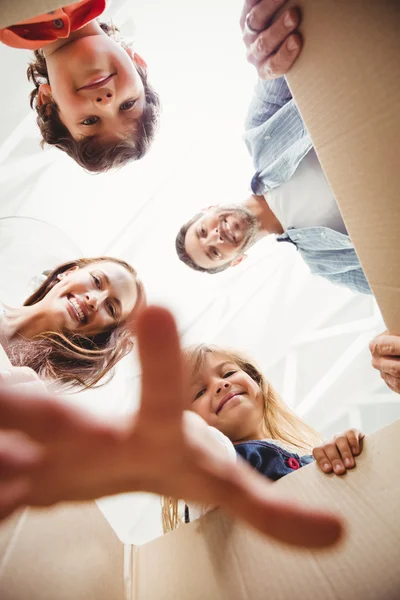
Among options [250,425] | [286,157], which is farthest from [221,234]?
[250,425]

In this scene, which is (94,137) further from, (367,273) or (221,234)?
(367,273)

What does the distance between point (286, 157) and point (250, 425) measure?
23.0 inches

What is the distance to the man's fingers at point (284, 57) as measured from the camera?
389 millimetres

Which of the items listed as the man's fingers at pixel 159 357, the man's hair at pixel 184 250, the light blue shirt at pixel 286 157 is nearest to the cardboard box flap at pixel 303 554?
the man's fingers at pixel 159 357

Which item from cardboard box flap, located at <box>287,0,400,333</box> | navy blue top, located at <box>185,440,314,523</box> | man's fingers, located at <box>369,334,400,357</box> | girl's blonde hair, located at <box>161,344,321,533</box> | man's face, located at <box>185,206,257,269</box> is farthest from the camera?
man's face, located at <box>185,206,257,269</box>

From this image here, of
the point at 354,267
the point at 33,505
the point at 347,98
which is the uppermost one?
the point at 347,98

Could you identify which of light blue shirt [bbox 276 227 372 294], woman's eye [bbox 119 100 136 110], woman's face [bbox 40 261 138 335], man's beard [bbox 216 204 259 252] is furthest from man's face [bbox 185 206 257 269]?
woman's eye [bbox 119 100 136 110]

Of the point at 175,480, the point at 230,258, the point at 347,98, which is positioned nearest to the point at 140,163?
the point at 230,258

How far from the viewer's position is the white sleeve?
1.37 feet

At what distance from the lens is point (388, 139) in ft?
1.18

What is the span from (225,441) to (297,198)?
669 mm

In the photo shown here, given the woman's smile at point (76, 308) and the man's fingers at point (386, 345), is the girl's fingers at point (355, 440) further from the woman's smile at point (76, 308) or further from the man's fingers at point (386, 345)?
the woman's smile at point (76, 308)

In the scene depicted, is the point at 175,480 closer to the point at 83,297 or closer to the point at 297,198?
the point at 83,297

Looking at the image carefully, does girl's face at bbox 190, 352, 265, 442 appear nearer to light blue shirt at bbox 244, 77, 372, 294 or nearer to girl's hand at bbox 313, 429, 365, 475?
girl's hand at bbox 313, 429, 365, 475
